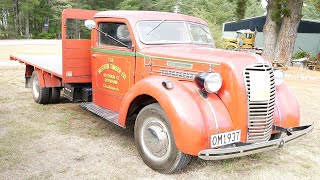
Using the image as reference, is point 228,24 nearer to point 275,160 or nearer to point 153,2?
point 153,2

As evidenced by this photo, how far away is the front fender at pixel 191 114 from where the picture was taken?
3.45 m

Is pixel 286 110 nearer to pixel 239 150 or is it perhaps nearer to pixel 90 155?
pixel 239 150

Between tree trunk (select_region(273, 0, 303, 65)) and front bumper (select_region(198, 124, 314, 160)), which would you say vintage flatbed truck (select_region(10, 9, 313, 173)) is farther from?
tree trunk (select_region(273, 0, 303, 65))

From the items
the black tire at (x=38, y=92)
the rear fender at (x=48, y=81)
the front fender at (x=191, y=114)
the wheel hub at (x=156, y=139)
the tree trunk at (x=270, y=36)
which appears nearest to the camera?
the front fender at (x=191, y=114)

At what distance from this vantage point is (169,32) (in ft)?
16.0

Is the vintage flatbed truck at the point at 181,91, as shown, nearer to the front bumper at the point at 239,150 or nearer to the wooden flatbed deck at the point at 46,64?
the front bumper at the point at 239,150

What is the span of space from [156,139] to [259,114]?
123 cm

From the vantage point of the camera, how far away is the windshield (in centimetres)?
473

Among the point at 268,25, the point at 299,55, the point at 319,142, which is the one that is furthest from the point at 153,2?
the point at 319,142

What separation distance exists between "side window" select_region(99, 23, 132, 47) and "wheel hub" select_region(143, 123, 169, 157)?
1428 millimetres

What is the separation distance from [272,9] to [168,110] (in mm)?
12883

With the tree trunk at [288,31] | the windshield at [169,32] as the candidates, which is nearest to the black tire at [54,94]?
the windshield at [169,32]

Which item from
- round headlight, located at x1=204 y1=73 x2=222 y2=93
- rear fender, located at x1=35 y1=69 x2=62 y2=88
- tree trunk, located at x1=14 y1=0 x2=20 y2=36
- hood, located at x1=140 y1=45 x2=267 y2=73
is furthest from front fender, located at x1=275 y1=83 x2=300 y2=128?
tree trunk, located at x1=14 y1=0 x2=20 y2=36

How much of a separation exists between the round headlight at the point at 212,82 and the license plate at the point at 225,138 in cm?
50
